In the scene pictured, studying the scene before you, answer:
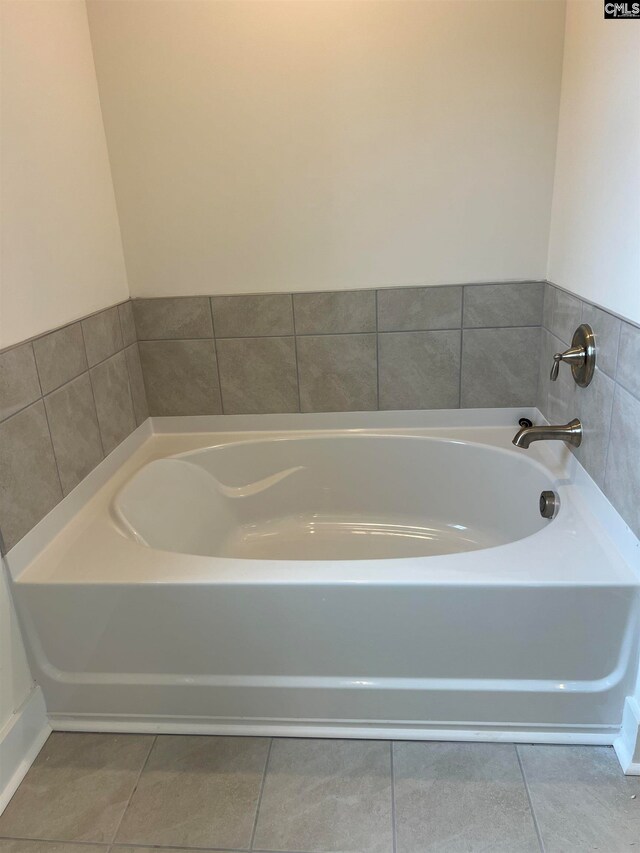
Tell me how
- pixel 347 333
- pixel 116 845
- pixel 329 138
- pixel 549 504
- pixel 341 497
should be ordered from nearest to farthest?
pixel 116 845 → pixel 549 504 → pixel 329 138 → pixel 347 333 → pixel 341 497

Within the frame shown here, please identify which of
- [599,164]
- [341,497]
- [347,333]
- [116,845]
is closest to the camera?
[116,845]

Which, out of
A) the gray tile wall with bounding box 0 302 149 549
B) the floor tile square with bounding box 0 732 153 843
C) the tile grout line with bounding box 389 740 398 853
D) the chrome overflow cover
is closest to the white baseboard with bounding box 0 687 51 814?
the floor tile square with bounding box 0 732 153 843

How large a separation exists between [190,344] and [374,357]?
646 mm

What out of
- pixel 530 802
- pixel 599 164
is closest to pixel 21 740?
pixel 530 802

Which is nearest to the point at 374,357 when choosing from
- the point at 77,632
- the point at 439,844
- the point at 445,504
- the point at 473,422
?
the point at 473,422

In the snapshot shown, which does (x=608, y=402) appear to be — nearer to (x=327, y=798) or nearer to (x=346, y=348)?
(x=346, y=348)

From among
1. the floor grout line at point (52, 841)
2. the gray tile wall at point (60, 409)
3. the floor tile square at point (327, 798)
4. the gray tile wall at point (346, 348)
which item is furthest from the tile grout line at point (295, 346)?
the floor grout line at point (52, 841)

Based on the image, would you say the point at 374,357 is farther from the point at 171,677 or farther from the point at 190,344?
the point at 171,677

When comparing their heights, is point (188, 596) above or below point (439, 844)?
above

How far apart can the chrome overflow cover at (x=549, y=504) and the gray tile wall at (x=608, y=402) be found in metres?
0.13

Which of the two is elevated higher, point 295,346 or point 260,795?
point 295,346

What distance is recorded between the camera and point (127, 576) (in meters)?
1.47

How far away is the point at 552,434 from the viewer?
5.58ft

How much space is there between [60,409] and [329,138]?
1145 millimetres
